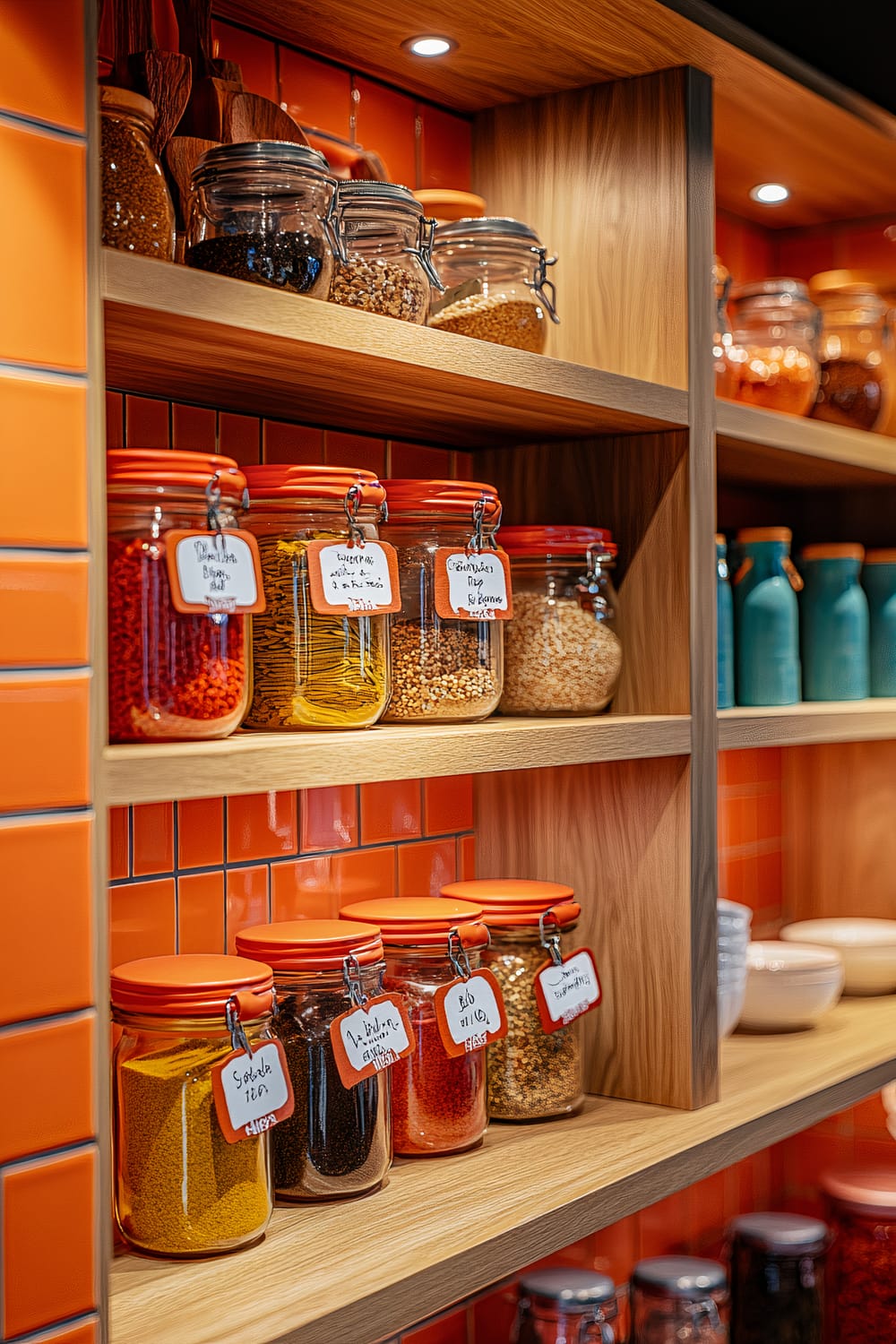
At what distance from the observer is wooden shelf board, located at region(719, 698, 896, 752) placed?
1.72m

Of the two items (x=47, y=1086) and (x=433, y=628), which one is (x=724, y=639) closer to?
(x=433, y=628)

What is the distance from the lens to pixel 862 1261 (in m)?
2.21

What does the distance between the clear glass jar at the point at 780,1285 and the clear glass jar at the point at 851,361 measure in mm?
1185

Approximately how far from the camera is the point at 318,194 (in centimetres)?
121

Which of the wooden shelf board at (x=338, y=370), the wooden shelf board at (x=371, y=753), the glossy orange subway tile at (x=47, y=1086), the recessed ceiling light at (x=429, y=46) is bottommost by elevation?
the glossy orange subway tile at (x=47, y=1086)

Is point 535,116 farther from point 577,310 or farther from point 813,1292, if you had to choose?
point 813,1292

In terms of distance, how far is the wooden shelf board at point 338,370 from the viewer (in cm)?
104

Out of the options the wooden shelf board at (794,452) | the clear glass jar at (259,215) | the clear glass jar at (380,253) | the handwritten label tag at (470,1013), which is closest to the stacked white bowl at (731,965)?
the handwritten label tag at (470,1013)

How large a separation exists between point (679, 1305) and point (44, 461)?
1.45 metres

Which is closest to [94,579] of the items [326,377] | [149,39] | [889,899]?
[326,377]

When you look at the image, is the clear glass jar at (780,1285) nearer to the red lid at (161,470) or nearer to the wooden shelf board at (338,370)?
the wooden shelf board at (338,370)

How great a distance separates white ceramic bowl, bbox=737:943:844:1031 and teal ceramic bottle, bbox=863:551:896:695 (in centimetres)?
45

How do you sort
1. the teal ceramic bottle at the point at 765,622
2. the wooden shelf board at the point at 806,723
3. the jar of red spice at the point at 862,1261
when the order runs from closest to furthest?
the wooden shelf board at the point at 806,723, the teal ceramic bottle at the point at 765,622, the jar of red spice at the point at 862,1261

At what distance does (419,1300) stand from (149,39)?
1095 millimetres
